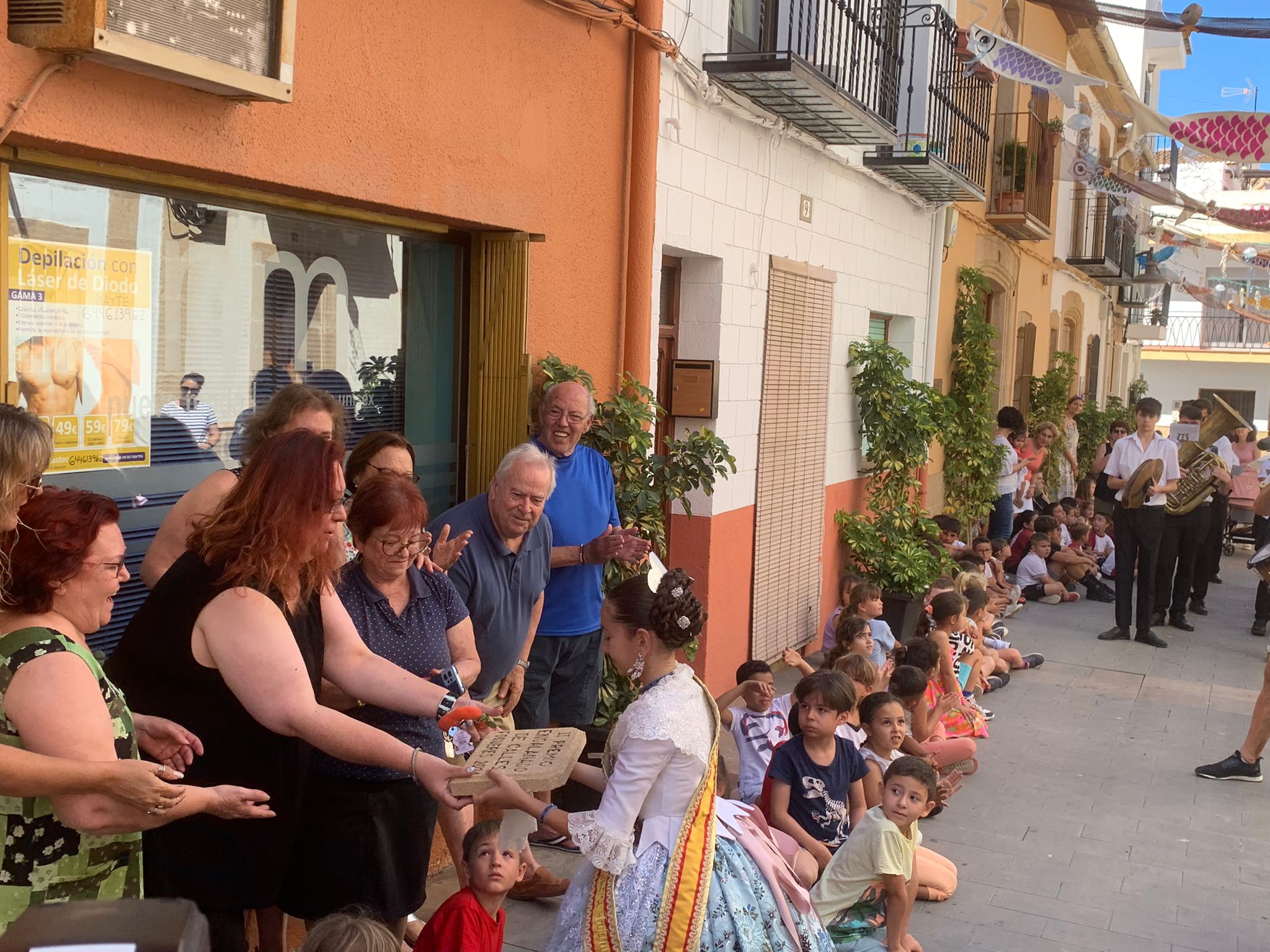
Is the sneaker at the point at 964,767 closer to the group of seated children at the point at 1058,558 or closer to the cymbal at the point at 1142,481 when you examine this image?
the cymbal at the point at 1142,481

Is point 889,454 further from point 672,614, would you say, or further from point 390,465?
point 672,614

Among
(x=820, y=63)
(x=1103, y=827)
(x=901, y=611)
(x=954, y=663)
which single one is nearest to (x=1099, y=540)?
(x=901, y=611)

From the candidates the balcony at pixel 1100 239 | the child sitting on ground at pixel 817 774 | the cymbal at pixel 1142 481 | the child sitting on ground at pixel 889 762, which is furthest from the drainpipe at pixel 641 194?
the balcony at pixel 1100 239

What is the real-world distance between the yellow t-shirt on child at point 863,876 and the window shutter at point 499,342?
7.28ft

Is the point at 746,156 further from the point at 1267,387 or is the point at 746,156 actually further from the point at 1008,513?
the point at 1267,387

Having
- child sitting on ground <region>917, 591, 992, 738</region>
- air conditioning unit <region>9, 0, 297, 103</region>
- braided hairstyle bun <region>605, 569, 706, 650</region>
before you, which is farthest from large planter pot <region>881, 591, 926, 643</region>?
air conditioning unit <region>9, 0, 297, 103</region>

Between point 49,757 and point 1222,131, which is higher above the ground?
point 1222,131

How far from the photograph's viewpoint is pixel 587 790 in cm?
543

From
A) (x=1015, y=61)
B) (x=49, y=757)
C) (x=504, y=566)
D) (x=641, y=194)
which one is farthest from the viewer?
(x=1015, y=61)

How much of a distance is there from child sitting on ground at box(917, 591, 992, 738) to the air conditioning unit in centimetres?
453

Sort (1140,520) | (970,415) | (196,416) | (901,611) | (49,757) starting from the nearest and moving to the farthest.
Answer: (49,757) → (196,416) → (901,611) → (1140,520) → (970,415)

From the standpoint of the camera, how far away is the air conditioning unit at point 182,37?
10.1 feet

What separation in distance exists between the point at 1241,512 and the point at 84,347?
54.0 feet

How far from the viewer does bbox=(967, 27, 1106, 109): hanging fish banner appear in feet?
27.8
